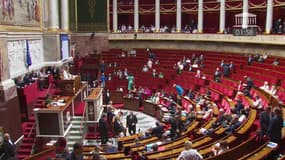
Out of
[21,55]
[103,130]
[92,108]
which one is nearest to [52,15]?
[21,55]

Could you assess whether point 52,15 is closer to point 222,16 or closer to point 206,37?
point 206,37

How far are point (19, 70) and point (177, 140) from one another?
27.8 feet

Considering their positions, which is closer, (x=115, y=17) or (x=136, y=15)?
(x=136, y=15)

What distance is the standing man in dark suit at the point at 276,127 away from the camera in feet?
27.9

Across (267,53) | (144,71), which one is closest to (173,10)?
(144,71)

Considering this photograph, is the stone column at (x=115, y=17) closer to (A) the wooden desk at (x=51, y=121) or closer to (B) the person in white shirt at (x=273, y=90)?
(B) the person in white shirt at (x=273, y=90)

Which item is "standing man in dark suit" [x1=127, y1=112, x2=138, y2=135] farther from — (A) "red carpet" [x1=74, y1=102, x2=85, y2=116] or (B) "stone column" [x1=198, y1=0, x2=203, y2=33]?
(B) "stone column" [x1=198, y1=0, x2=203, y2=33]

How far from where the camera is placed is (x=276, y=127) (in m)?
8.55

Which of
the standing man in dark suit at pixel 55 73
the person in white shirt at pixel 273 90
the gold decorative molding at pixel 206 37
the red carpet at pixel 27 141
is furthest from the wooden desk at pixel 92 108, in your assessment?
the gold decorative molding at pixel 206 37

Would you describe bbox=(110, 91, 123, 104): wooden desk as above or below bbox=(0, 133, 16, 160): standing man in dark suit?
below

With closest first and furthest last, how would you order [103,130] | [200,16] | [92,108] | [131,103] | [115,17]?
[103,130], [92,108], [131,103], [200,16], [115,17]

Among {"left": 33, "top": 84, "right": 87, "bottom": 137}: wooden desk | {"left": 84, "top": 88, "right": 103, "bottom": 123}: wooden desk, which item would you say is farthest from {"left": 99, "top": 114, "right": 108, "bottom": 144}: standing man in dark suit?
{"left": 84, "top": 88, "right": 103, "bottom": 123}: wooden desk

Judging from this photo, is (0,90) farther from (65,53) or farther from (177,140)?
(65,53)

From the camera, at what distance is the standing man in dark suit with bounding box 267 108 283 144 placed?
8.49 metres
